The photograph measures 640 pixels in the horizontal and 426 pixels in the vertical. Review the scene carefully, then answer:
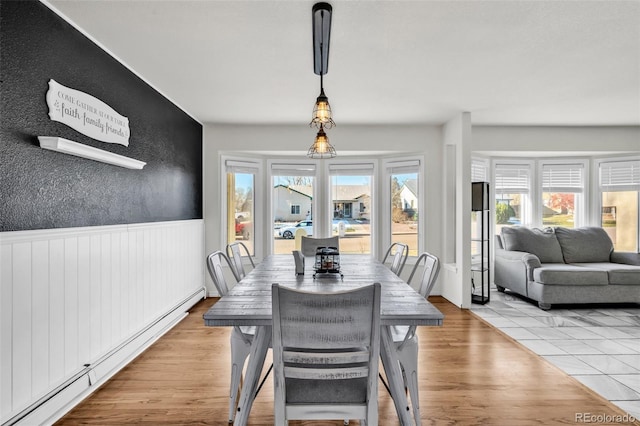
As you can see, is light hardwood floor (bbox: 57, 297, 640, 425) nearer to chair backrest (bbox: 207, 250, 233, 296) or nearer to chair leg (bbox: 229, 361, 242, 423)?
chair leg (bbox: 229, 361, 242, 423)

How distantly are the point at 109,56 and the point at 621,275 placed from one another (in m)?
5.83

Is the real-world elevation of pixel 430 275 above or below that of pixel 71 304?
above

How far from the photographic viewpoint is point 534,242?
5047mm

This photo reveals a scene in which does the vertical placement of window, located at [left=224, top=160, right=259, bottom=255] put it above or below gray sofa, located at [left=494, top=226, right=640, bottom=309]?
above

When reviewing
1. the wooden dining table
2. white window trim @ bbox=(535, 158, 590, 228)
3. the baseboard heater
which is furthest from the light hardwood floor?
white window trim @ bbox=(535, 158, 590, 228)

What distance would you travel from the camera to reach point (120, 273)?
2795 mm

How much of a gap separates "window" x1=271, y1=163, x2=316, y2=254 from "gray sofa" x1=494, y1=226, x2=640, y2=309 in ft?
9.38

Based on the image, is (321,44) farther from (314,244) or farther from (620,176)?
(620,176)

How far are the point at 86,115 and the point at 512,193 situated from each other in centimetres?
565

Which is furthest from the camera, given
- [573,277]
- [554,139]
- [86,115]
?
[554,139]

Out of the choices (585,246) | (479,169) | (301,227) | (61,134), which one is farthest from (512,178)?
(61,134)

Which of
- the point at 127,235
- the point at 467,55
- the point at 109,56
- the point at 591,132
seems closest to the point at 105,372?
the point at 127,235

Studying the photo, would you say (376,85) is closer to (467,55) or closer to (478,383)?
(467,55)

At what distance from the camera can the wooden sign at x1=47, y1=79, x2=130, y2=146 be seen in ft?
7.02
